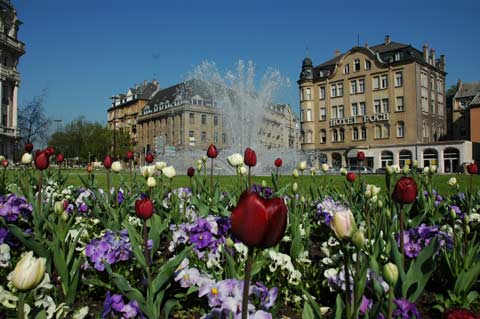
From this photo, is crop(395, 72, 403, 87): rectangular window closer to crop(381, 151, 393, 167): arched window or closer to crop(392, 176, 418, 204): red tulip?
crop(381, 151, 393, 167): arched window

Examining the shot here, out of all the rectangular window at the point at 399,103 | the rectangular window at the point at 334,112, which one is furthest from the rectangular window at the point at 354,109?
the rectangular window at the point at 399,103

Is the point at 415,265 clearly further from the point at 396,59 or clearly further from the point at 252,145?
the point at 396,59

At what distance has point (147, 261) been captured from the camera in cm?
186

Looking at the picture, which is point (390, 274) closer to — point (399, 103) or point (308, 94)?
point (399, 103)

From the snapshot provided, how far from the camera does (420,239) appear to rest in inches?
105

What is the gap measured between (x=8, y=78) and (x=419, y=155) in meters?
49.5

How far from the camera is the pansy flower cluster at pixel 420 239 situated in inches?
101

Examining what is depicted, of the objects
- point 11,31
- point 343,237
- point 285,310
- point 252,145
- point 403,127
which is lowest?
point 285,310

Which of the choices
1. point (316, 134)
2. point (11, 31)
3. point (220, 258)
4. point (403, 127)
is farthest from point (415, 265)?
point (11, 31)

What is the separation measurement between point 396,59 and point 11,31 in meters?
49.3

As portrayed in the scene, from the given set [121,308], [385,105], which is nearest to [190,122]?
[385,105]

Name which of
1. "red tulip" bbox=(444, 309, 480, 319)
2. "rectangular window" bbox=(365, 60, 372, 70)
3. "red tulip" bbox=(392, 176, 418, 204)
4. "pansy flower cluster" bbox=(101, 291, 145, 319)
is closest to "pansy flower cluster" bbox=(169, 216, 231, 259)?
"pansy flower cluster" bbox=(101, 291, 145, 319)

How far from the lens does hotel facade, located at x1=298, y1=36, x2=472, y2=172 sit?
40.2 metres

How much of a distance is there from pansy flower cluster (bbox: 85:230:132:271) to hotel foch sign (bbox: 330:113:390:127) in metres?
43.3
